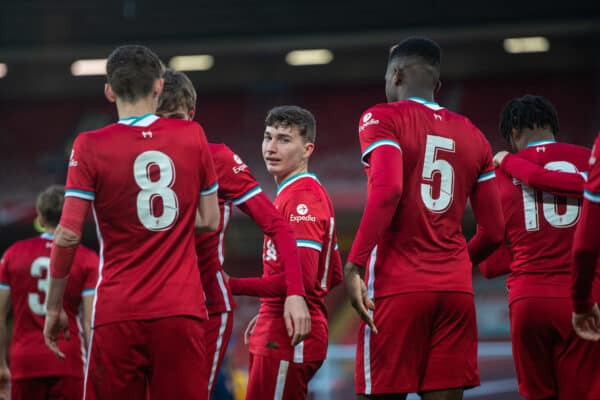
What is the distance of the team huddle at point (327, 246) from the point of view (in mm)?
3338

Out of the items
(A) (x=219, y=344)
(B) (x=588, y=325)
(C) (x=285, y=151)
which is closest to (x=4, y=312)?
(C) (x=285, y=151)

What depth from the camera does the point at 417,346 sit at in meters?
3.82

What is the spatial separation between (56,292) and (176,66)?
1138 centimetres

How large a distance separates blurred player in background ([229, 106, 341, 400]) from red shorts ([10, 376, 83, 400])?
6.47 feet

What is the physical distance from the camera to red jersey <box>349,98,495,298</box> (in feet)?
12.7

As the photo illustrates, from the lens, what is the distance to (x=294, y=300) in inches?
148

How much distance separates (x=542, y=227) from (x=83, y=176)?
2.46 meters

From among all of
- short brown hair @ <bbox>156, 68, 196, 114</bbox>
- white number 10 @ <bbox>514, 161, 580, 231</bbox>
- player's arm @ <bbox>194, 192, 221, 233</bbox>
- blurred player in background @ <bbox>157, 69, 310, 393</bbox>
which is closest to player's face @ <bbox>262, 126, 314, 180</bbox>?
blurred player in background @ <bbox>157, 69, 310, 393</bbox>

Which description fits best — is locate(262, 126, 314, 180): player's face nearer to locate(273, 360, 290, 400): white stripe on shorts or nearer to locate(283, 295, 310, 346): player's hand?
locate(273, 360, 290, 400): white stripe on shorts

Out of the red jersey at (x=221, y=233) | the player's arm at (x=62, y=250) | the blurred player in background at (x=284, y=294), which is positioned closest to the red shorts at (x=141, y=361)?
the player's arm at (x=62, y=250)

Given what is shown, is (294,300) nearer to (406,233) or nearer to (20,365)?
(406,233)

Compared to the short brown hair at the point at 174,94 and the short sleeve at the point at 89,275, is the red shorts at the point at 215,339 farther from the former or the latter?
the short sleeve at the point at 89,275

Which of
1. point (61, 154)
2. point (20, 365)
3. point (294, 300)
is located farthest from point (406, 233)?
point (61, 154)

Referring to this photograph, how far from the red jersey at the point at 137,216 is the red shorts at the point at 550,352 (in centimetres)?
197
